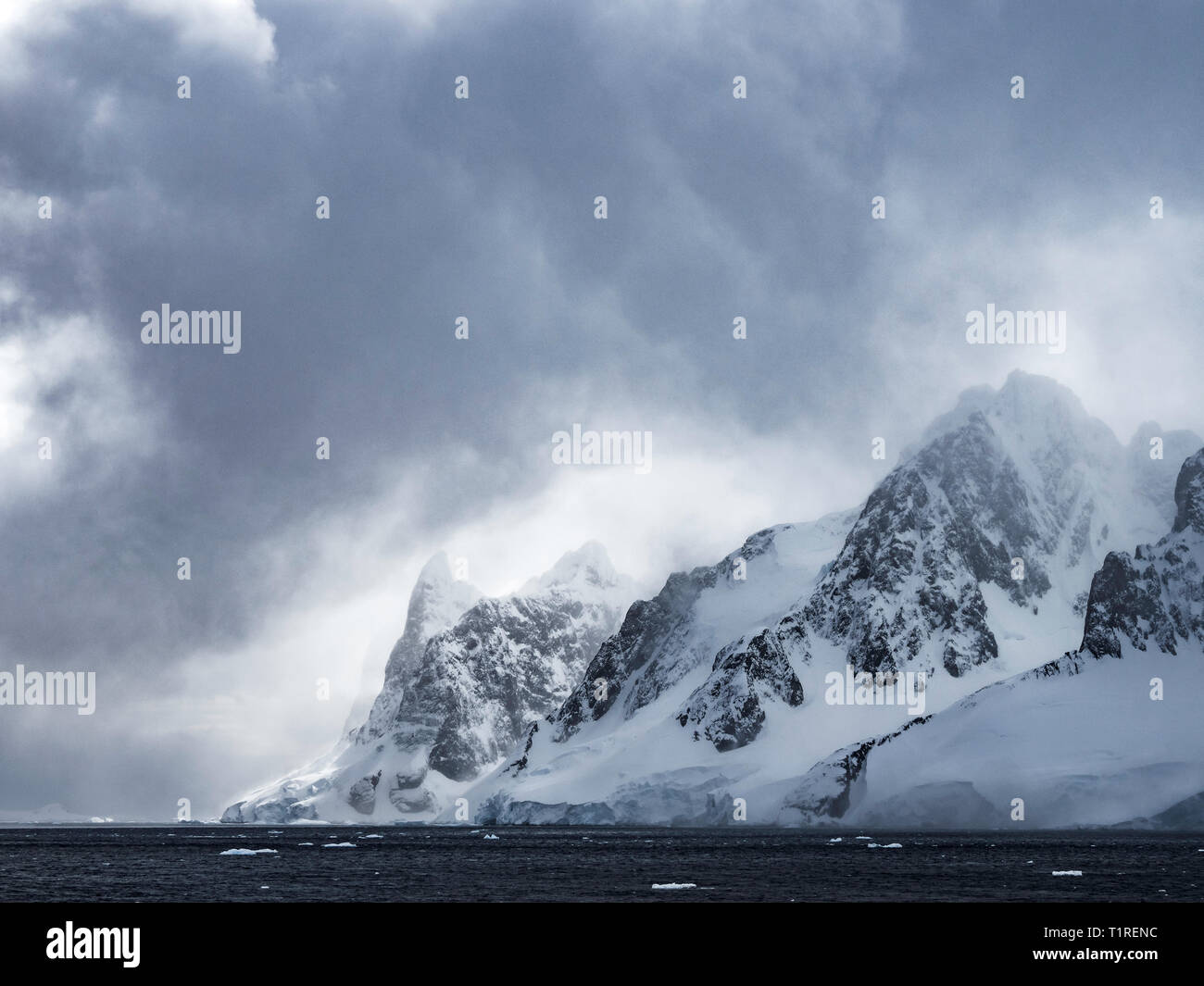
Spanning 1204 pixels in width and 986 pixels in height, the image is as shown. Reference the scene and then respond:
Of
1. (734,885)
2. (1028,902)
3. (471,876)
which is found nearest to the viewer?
(1028,902)

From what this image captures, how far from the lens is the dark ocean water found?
7919 cm

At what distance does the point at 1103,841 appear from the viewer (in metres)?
153

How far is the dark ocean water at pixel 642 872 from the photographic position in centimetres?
7919

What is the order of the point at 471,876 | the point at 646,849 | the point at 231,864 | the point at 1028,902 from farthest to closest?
1. the point at 646,849
2. the point at 231,864
3. the point at 471,876
4. the point at 1028,902

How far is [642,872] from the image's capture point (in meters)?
101
